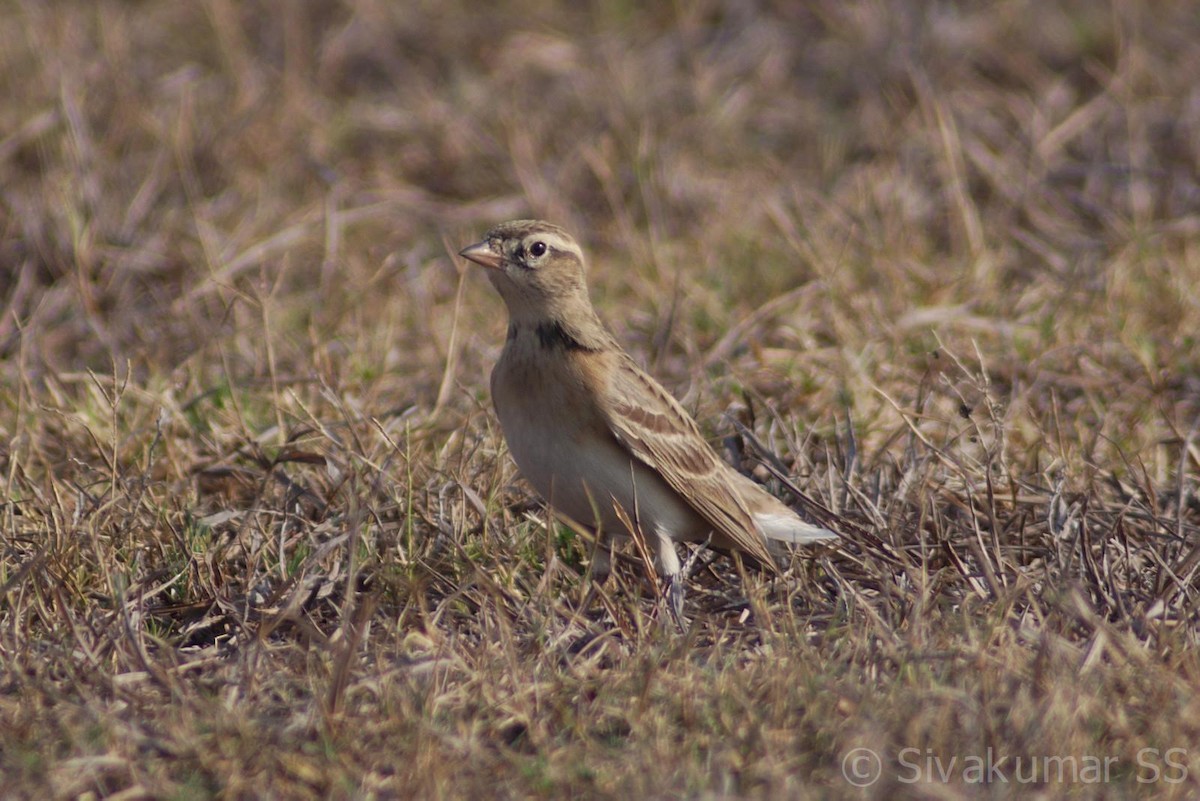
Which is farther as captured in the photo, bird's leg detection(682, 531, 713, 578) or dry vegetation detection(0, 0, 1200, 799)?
bird's leg detection(682, 531, 713, 578)

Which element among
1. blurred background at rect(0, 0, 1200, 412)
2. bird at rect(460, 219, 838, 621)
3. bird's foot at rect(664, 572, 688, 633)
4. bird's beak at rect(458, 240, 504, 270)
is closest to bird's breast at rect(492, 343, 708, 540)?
bird at rect(460, 219, 838, 621)

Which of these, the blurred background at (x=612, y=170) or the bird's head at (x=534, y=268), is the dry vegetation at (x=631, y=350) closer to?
the blurred background at (x=612, y=170)

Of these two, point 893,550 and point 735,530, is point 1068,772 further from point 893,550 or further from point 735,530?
point 735,530

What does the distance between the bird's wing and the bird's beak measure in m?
0.66

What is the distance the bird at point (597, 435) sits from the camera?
18.2 feet

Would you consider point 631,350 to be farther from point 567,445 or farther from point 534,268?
point 567,445

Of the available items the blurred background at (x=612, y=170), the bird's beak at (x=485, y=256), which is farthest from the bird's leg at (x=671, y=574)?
the blurred background at (x=612, y=170)

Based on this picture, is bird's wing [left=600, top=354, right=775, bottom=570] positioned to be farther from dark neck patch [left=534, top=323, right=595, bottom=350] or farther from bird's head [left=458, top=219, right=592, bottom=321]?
bird's head [left=458, top=219, right=592, bottom=321]

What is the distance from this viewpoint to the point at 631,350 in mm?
7828

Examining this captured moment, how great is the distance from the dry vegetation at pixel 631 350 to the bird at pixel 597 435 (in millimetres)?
226

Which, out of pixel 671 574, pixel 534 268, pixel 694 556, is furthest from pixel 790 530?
pixel 534 268

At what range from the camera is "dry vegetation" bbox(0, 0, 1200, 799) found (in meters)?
4.18

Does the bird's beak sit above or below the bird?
above

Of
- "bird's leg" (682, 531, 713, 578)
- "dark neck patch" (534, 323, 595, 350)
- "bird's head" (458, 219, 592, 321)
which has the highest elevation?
"bird's head" (458, 219, 592, 321)
